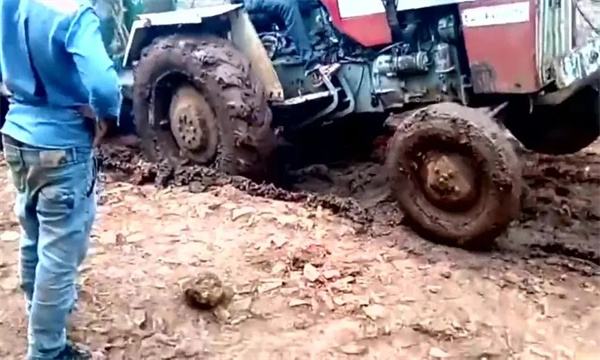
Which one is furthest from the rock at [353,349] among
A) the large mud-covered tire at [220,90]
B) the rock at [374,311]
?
the large mud-covered tire at [220,90]

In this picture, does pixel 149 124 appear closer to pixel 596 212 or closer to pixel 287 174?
pixel 287 174

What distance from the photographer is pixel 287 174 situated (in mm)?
6461

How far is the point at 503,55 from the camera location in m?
4.87

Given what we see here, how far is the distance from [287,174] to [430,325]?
2.62 meters

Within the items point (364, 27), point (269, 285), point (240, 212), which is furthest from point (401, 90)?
point (269, 285)

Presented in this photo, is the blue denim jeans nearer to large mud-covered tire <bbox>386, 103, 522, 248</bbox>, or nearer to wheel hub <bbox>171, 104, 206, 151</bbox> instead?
large mud-covered tire <bbox>386, 103, 522, 248</bbox>

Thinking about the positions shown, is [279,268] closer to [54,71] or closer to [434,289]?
[434,289]

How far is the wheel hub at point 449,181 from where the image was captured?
4734mm

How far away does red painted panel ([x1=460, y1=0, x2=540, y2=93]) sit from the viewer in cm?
479

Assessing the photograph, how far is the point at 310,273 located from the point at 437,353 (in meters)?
0.87

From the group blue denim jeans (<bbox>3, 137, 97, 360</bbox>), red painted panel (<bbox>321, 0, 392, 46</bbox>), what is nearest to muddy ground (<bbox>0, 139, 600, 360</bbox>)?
blue denim jeans (<bbox>3, 137, 97, 360</bbox>)

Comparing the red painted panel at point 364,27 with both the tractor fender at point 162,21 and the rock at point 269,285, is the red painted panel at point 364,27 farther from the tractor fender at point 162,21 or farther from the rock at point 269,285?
the rock at point 269,285

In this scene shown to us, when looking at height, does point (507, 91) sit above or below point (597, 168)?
above

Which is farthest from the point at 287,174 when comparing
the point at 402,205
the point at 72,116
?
the point at 72,116
